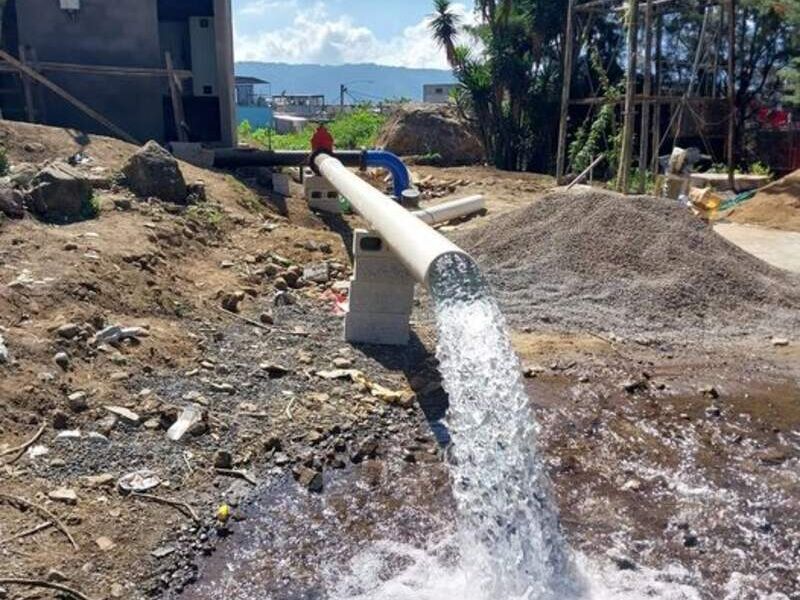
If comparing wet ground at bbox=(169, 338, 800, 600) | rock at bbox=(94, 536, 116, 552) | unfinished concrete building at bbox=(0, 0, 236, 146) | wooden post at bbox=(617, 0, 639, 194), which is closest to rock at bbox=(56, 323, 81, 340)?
wet ground at bbox=(169, 338, 800, 600)

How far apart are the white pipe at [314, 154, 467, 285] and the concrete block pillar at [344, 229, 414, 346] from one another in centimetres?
33

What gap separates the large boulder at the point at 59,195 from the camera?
9242 mm

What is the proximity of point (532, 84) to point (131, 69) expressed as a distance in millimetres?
13711

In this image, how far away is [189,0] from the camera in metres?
18.0

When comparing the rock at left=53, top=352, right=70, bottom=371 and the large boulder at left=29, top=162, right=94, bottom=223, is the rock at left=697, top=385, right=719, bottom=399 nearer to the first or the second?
the rock at left=53, top=352, right=70, bottom=371

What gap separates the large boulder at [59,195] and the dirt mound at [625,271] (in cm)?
507

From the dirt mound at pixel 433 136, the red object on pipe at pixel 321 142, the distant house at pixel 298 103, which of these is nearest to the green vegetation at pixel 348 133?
Result: the dirt mound at pixel 433 136

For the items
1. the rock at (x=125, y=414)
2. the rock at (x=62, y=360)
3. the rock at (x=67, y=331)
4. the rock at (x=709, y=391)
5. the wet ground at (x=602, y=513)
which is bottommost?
the wet ground at (x=602, y=513)

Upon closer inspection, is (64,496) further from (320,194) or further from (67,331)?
(320,194)

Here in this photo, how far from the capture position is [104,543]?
4.54m

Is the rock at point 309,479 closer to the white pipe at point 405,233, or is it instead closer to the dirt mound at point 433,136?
the white pipe at point 405,233

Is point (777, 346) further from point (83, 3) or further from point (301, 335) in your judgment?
point (83, 3)

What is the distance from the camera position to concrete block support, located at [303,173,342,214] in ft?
A: 46.4

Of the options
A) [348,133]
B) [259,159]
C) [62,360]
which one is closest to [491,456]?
[62,360]
